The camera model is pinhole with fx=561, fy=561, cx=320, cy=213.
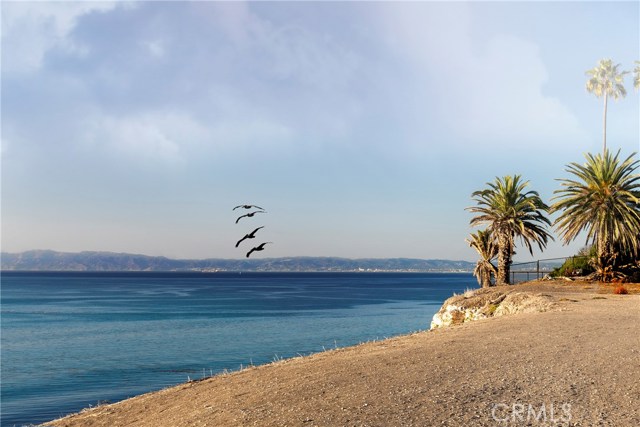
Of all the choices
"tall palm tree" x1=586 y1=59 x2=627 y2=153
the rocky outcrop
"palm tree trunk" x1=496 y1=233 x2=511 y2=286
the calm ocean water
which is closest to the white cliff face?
the rocky outcrop

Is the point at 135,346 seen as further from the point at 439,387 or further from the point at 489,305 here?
the point at 439,387

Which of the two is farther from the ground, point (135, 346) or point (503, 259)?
point (503, 259)

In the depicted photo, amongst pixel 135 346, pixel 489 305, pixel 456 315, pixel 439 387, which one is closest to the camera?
pixel 439 387

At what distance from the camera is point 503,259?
1454 inches

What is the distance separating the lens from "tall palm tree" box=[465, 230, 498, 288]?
127 ft

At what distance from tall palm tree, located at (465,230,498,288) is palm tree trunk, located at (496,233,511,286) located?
1072 mm

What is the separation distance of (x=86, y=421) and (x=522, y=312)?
17301mm

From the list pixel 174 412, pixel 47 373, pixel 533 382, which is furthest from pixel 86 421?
pixel 47 373

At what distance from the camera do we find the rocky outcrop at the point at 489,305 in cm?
2434

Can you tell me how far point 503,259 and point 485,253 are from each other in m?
2.00

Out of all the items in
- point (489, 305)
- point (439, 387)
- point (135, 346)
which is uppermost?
point (489, 305)

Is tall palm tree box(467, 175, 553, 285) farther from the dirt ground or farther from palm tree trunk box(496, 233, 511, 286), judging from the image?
the dirt ground

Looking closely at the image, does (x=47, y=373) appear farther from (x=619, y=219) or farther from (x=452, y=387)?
(x=619, y=219)

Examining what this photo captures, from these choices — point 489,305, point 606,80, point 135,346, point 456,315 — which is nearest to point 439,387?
point 489,305
